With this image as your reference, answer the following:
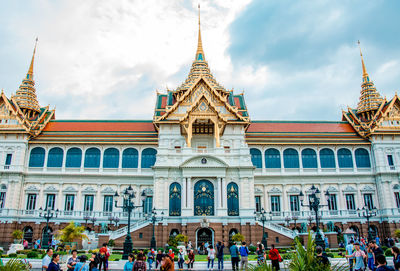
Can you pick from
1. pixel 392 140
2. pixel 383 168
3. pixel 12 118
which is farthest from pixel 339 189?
pixel 12 118

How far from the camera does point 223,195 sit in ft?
113

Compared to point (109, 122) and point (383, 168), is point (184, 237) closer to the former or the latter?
point (109, 122)

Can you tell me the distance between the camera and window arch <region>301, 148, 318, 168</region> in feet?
139

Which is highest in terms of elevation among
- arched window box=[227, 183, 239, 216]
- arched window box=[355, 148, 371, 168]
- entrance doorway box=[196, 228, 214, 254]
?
arched window box=[355, 148, 371, 168]

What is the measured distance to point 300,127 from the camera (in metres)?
46.8

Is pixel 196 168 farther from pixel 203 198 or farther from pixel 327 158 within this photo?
pixel 327 158

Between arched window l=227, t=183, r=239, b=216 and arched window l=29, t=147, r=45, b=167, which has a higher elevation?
arched window l=29, t=147, r=45, b=167

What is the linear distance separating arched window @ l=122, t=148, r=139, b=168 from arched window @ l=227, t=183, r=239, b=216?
508 inches

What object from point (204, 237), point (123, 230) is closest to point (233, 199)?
point (204, 237)

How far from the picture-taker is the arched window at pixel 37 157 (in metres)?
41.1

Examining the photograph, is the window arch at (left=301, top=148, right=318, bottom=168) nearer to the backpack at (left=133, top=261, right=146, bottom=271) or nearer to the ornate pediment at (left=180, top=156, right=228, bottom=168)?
the ornate pediment at (left=180, top=156, right=228, bottom=168)

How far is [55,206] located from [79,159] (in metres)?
6.14

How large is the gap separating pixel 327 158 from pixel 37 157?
119 ft

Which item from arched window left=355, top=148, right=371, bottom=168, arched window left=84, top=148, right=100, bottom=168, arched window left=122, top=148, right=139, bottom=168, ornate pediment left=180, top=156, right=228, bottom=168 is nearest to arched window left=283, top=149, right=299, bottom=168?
arched window left=355, top=148, right=371, bottom=168
